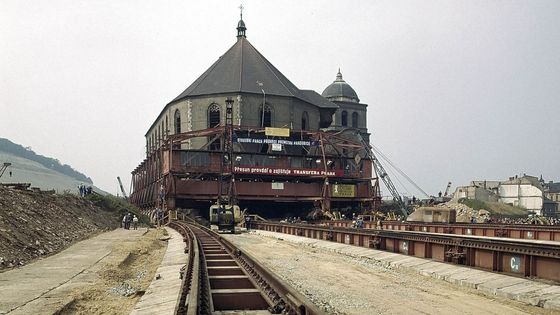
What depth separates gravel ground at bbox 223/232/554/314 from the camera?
30.3ft

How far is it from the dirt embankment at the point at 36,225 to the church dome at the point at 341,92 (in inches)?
3006

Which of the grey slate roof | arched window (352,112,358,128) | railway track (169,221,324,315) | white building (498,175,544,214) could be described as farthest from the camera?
white building (498,175,544,214)

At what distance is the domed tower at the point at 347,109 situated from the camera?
342 ft

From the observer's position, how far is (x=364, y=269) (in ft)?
50.1

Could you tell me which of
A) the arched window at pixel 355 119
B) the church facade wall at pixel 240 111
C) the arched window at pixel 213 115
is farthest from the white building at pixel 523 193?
the arched window at pixel 213 115

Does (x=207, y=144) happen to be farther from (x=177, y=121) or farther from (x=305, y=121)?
(x=305, y=121)

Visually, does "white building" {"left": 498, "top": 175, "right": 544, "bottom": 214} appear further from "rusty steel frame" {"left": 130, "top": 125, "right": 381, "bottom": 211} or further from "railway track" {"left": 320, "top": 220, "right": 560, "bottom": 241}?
"railway track" {"left": 320, "top": 220, "right": 560, "bottom": 241}

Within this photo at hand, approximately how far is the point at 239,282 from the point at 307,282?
2.17m

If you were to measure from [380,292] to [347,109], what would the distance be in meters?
96.3

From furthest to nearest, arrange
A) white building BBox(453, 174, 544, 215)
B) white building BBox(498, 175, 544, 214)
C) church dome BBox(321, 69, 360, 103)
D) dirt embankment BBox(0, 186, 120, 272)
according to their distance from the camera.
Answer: white building BBox(498, 175, 544, 214) → white building BBox(453, 174, 544, 215) → church dome BBox(321, 69, 360, 103) → dirt embankment BBox(0, 186, 120, 272)

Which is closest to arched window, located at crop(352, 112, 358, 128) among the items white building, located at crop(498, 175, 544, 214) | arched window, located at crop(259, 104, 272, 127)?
arched window, located at crop(259, 104, 272, 127)

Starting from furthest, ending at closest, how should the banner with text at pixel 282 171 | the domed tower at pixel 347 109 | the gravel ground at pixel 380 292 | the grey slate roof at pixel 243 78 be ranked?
1. the domed tower at pixel 347 109
2. the grey slate roof at pixel 243 78
3. the banner with text at pixel 282 171
4. the gravel ground at pixel 380 292

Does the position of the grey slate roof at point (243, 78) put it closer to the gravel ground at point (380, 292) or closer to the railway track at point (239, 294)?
the gravel ground at point (380, 292)

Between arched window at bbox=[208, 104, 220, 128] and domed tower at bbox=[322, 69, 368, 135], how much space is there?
35.9m
